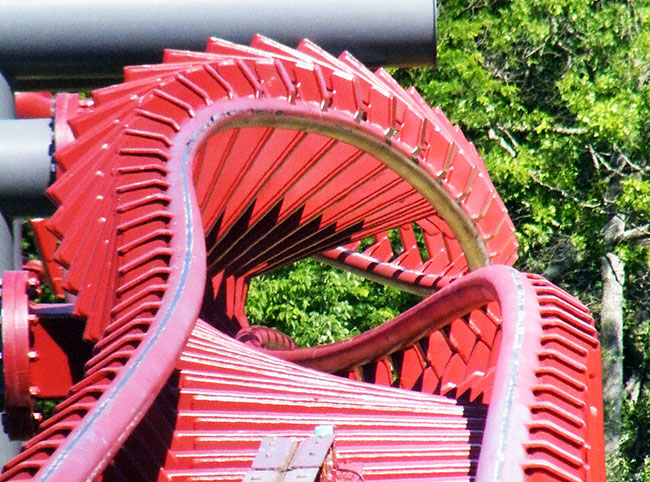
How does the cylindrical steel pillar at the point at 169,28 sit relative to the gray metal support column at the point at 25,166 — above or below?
above

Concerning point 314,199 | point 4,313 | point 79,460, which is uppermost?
point 314,199

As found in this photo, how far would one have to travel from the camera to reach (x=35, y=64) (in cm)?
945

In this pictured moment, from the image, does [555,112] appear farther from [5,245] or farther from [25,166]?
[25,166]

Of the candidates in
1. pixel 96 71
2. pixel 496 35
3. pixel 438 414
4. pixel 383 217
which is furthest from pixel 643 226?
pixel 438 414

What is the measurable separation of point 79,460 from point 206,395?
2176 millimetres

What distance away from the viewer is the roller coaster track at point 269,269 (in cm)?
490

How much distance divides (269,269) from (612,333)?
809 cm

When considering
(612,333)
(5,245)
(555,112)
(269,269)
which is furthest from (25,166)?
(612,333)

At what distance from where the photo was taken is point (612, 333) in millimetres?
17750

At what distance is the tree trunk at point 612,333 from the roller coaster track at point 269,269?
7.09m

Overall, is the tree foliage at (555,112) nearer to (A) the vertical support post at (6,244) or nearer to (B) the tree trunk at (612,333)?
(B) the tree trunk at (612,333)

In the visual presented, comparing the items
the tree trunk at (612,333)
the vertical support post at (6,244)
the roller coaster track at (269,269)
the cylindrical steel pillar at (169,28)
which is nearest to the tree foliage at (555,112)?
the tree trunk at (612,333)

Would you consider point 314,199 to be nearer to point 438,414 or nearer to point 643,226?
point 438,414

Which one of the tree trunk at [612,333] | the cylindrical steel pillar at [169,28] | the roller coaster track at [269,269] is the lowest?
the roller coaster track at [269,269]
